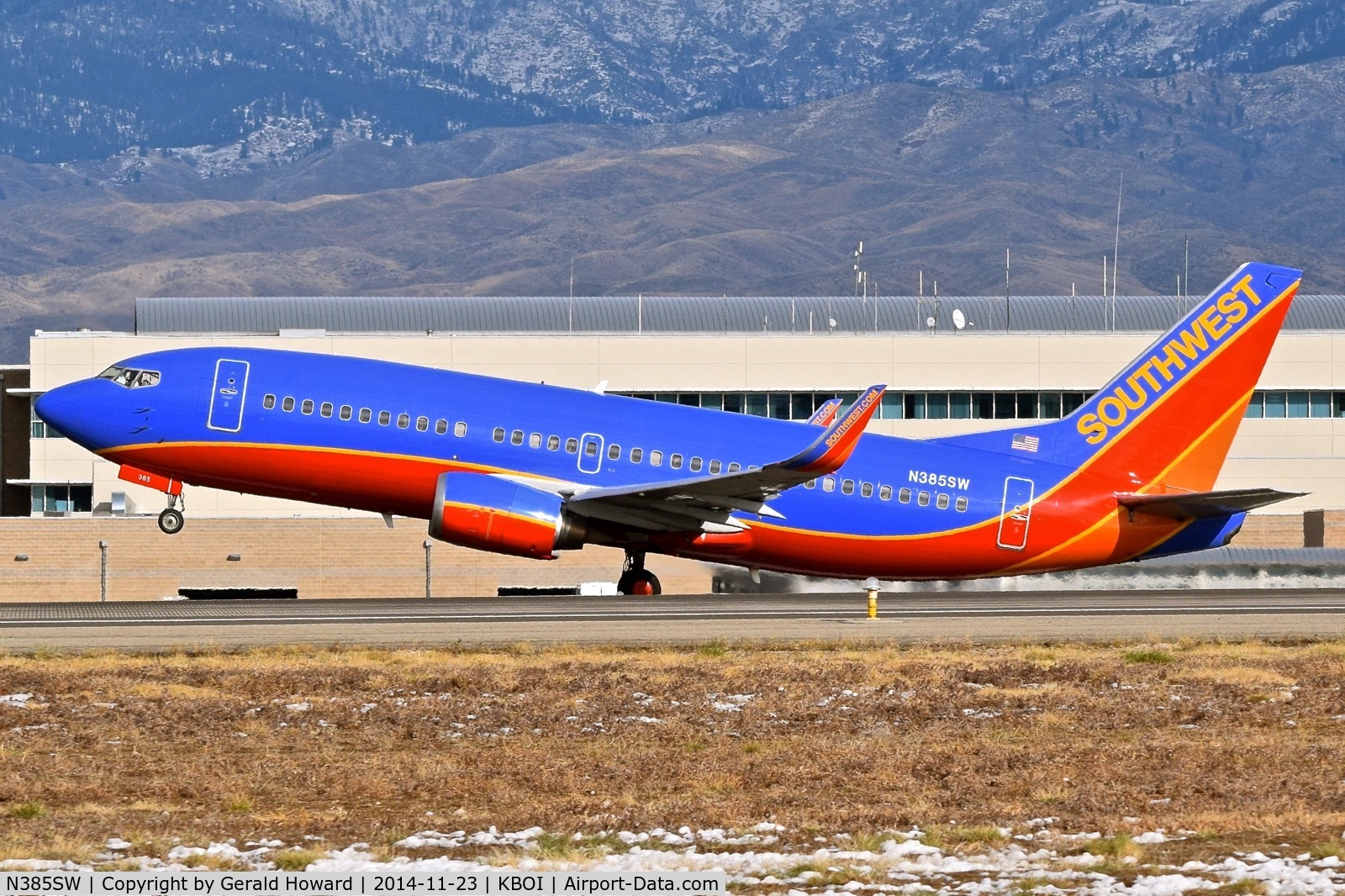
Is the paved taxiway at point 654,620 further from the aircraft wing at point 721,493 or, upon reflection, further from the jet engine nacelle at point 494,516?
the aircraft wing at point 721,493

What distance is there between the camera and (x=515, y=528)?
4288 cm

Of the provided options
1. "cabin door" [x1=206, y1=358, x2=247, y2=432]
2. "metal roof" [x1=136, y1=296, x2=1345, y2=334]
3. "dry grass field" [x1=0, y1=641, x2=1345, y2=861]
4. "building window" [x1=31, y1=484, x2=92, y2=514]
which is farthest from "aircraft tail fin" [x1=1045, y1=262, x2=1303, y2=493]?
"metal roof" [x1=136, y1=296, x2=1345, y2=334]

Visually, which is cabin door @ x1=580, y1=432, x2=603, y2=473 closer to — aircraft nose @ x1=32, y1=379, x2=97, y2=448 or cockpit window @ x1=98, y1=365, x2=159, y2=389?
cockpit window @ x1=98, y1=365, x2=159, y2=389

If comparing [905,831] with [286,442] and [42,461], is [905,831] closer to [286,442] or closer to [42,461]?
[286,442]

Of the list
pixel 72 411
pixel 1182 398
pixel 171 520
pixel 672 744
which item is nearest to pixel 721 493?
pixel 171 520

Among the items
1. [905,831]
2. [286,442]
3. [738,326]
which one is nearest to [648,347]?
[738,326]

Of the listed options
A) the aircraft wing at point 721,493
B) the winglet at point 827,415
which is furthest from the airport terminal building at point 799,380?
the aircraft wing at point 721,493

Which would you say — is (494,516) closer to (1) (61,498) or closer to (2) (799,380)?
(2) (799,380)

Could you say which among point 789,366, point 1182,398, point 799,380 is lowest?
point 1182,398

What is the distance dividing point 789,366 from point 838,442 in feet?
148

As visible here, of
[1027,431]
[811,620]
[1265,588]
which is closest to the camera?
[811,620]

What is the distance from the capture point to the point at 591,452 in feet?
148

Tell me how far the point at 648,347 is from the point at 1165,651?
174 feet

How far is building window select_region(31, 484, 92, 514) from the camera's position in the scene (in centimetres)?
8650
